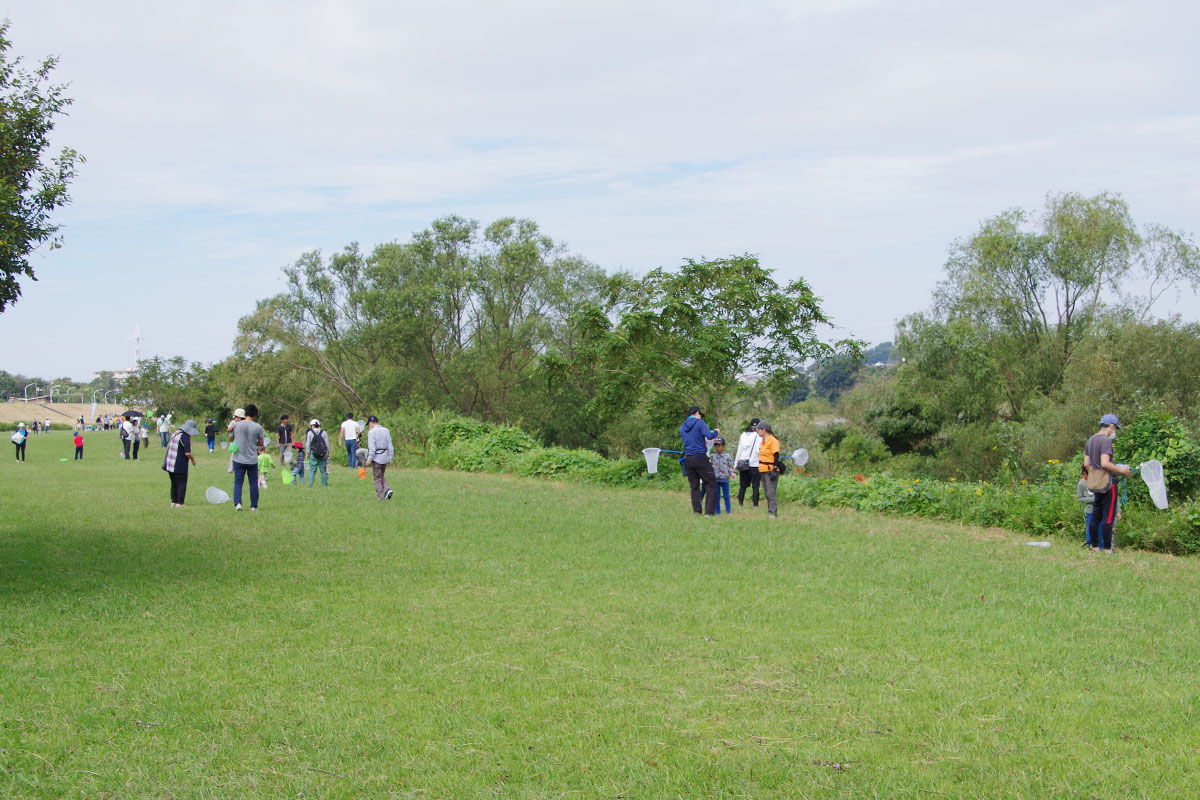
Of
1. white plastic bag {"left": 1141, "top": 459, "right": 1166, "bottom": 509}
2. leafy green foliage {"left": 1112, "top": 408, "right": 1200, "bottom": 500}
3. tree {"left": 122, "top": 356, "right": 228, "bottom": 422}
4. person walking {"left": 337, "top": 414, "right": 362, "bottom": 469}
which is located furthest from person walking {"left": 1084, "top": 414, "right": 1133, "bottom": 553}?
tree {"left": 122, "top": 356, "right": 228, "bottom": 422}

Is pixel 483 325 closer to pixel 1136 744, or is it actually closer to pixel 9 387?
pixel 1136 744

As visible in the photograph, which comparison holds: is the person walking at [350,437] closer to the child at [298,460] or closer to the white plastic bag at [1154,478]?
the child at [298,460]

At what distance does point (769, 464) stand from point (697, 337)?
7.70 metres

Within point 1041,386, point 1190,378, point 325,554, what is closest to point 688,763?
point 325,554

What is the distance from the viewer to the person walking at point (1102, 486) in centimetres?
1181

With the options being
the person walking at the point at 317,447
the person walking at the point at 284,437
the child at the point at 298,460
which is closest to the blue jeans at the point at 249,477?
the person walking at the point at 317,447

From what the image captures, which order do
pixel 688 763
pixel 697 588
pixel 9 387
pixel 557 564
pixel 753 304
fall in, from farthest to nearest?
pixel 9 387
pixel 753 304
pixel 557 564
pixel 697 588
pixel 688 763

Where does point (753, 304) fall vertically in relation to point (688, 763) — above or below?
above

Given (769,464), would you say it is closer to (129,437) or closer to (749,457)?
(749,457)

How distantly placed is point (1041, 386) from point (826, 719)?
40.7 meters

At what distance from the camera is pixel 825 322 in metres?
23.5

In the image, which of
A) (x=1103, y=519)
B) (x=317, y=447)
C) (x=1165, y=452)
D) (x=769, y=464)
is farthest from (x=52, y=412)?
(x=1103, y=519)

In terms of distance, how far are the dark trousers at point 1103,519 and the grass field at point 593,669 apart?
48 cm

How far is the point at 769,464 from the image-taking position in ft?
50.8
